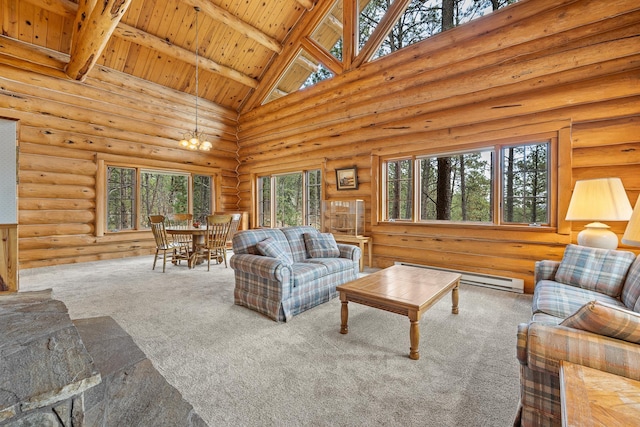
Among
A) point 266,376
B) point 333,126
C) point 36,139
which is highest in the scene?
point 333,126

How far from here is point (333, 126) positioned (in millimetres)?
5730

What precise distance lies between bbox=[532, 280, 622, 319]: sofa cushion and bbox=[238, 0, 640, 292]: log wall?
4.82 ft

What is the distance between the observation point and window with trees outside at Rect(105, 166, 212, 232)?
600 cm

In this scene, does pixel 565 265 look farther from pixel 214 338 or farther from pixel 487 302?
pixel 214 338

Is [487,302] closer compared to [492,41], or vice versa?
[487,302]

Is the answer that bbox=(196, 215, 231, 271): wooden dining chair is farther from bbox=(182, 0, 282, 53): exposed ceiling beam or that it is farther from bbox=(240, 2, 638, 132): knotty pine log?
bbox=(182, 0, 282, 53): exposed ceiling beam

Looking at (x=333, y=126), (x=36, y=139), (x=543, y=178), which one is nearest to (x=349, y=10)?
(x=333, y=126)

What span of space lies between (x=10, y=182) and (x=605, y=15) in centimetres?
688

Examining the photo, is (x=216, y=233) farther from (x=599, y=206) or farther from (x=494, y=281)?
(x=599, y=206)

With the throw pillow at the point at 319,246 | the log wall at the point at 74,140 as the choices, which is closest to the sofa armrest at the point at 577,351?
the throw pillow at the point at 319,246

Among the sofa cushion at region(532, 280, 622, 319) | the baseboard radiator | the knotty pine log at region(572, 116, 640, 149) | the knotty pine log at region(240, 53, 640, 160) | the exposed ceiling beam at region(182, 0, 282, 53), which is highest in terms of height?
the exposed ceiling beam at region(182, 0, 282, 53)

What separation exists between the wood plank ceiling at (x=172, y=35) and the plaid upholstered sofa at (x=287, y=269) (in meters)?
3.49

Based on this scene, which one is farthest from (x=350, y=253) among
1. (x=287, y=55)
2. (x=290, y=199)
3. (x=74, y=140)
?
(x=74, y=140)

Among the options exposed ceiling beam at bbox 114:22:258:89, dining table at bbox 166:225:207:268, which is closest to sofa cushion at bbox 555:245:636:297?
dining table at bbox 166:225:207:268
